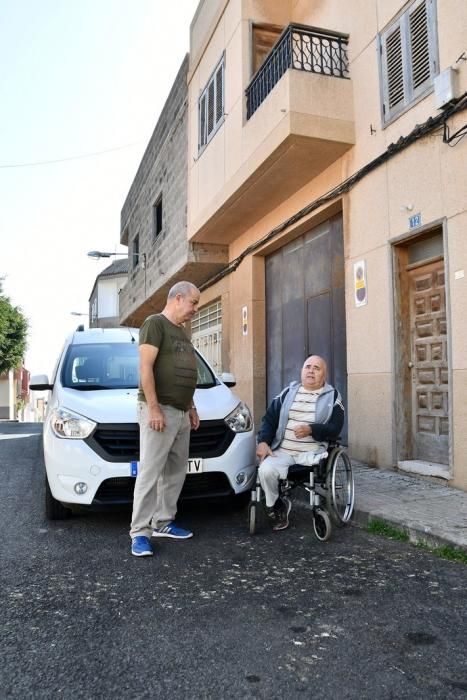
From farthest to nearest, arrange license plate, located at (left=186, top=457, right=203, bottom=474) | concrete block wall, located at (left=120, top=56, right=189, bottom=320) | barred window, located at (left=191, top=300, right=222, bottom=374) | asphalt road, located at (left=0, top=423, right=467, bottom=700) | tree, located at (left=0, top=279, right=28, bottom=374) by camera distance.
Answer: tree, located at (left=0, top=279, right=28, bottom=374) < barred window, located at (left=191, top=300, right=222, bottom=374) < concrete block wall, located at (left=120, top=56, right=189, bottom=320) < license plate, located at (left=186, top=457, right=203, bottom=474) < asphalt road, located at (left=0, top=423, right=467, bottom=700)

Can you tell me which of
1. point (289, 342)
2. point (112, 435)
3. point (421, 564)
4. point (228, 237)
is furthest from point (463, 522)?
point (228, 237)

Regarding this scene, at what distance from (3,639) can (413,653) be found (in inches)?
70.3

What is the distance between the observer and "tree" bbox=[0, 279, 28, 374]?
34.9m

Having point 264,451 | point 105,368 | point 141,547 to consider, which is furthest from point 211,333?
point 141,547

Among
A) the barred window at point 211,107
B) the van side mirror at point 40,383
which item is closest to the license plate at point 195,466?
the van side mirror at point 40,383

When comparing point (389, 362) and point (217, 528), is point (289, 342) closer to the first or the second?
point (389, 362)

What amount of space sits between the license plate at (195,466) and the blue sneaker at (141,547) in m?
0.69

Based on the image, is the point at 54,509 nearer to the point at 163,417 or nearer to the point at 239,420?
the point at 163,417

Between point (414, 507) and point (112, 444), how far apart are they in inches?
101

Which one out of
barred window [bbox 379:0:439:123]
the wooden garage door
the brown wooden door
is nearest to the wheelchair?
the brown wooden door

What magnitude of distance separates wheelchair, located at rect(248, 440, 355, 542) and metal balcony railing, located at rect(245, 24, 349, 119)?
5.69 metres

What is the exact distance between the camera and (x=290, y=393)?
456cm

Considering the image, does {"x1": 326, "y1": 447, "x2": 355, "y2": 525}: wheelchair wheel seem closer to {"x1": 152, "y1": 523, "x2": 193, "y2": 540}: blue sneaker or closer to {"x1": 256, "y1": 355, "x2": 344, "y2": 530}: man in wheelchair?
{"x1": 256, "y1": 355, "x2": 344, "y2": 530}: man in wheelchair

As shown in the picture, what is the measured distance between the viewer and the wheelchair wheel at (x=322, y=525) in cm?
397
